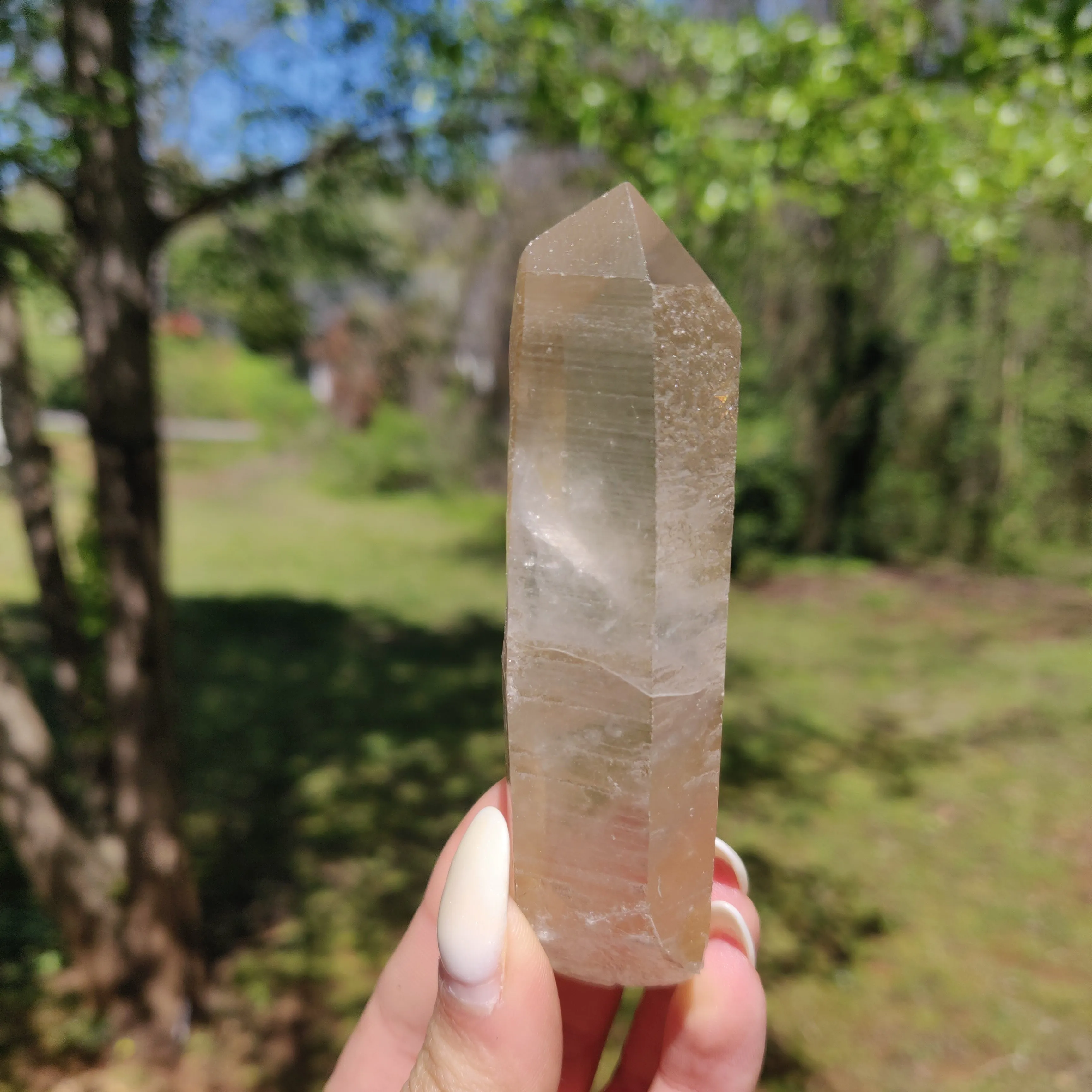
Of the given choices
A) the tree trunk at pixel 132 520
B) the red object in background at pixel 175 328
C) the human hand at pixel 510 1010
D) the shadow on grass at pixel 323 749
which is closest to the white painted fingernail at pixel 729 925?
the human hand at pixel 510 1010

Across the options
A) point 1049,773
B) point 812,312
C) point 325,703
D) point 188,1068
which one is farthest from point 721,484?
point 812,312

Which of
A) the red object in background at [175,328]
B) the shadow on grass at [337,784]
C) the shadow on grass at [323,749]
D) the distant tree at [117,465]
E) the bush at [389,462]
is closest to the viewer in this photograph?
the distant tree at [117,465]

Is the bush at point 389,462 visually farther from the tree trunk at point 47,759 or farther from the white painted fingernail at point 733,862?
the white painted fingernail at point 733,862

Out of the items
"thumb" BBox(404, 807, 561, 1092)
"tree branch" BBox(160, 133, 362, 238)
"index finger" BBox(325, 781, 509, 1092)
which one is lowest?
"index finger" BBox(325, 781, 509, 1092)

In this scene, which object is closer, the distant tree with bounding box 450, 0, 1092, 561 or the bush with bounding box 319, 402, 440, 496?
the distant tree with bounding box 450, 0, 1092, 561

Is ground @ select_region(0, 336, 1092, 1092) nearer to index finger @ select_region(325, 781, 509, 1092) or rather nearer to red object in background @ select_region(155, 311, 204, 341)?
red object in background @ select_region(155, 311, 204, 341)

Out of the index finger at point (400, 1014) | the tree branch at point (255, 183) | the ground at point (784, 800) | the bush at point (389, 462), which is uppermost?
the tree branch at point (255, 183)

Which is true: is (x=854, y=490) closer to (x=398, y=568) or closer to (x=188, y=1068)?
(x=398, y=568)

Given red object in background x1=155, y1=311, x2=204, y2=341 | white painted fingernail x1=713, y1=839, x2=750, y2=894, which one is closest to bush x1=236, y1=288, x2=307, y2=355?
red object in background x1=155, y1=311, x2=204, y2=341
